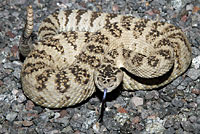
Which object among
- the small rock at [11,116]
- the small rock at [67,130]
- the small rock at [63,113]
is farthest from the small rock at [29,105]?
the small rock at [67,130]

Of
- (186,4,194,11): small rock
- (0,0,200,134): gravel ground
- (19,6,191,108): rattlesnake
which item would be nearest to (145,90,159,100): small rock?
(0,0,200,134): gravel ground

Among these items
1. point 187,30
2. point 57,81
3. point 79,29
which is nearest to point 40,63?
point 57,81

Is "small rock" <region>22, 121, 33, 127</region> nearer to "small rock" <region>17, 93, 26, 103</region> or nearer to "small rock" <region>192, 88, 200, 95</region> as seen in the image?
"small rock" <region>17, 93, 26, 103</region>

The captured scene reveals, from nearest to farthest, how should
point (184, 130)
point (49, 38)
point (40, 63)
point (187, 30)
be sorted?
1. point (184, 130)
2. point (40, 63)
3. point (49, 38)
4. point (187, 30)

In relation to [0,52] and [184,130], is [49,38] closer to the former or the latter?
[0,52]

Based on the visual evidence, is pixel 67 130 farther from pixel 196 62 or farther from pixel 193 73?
pixel 196 62

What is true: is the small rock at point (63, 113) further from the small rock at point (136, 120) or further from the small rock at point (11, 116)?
the small rock at point (136, 120)
